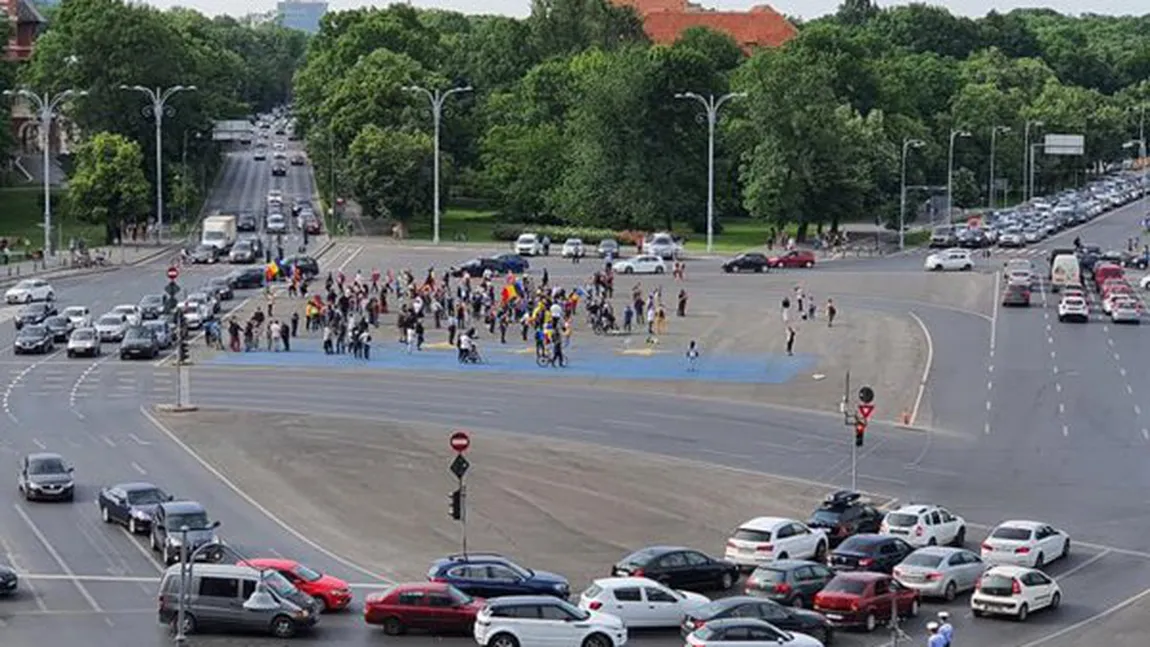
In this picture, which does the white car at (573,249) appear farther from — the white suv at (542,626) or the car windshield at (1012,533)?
the white suv at (542,626)

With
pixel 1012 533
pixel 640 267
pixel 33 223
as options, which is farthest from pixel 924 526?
pixel 33 223

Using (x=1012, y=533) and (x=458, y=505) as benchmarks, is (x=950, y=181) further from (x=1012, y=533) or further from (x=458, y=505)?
(x=458, y=505)

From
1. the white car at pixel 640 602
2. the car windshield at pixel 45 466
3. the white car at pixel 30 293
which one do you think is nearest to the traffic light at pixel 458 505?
the white car at pixel 640 602

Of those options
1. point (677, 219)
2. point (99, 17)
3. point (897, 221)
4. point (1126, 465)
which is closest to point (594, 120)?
point (677, 219)

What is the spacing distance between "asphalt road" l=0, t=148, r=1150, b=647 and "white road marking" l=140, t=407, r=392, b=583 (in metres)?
0.21

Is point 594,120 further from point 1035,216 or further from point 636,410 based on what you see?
point 636,410

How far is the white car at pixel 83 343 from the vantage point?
79.2 m

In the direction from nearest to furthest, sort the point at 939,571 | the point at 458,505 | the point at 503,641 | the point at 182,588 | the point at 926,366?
1. the point at 182,588
2. the point at 503,641
3. the point at 458,505
4. the point at 939,571
5. the point at 926,366

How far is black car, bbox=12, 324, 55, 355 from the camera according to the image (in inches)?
3155

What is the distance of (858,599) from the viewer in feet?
131

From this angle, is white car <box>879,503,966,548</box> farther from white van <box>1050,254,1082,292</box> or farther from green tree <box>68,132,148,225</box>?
green tree <box>68,132,148,225</box>

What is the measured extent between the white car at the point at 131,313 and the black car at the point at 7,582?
136 feet

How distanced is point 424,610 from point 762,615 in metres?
6.33

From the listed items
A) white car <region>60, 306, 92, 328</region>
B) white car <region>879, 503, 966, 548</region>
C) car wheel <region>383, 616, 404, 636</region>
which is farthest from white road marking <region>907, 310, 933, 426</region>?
white car <region>60, 306, 92, 328</region>
